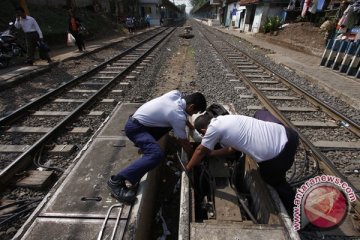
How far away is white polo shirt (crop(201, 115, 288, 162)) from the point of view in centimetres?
273

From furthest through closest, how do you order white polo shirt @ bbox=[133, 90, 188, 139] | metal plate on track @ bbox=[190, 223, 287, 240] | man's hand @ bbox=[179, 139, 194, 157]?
man's hand @ bbox=[179, 139, 194, 157]
white polo shirt @ bbox=[133, 90, 188, 139]
metal plate on track @ bbox=[190, 223, 287, 240]

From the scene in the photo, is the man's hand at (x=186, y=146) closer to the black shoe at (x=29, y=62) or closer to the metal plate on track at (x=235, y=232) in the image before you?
the metal plate on track at (x=235, y=232)

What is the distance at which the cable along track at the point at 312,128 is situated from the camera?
3914mm

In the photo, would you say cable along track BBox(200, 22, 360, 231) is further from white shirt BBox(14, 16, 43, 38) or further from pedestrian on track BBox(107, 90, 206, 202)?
white shirt BBox(14, 16, 43, 38)

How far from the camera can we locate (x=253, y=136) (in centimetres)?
276

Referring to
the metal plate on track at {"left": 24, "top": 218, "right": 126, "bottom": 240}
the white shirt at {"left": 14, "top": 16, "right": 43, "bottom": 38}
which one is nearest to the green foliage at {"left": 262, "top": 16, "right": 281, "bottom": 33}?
the white shirt at {"left": 14, "top": 16, "right": 43, "bottom": 38}

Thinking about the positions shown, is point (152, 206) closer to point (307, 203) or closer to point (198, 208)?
point (198, 208)

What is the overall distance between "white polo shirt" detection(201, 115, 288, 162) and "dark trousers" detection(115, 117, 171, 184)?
24.7 inches

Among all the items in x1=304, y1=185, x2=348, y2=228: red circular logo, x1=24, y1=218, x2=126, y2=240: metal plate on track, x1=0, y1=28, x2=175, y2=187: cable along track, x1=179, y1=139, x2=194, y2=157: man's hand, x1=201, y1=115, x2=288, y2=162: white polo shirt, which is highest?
x1=201, y1=115, x2=288, y2=162: white polo shirt

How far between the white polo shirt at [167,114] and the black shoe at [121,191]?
83 cm

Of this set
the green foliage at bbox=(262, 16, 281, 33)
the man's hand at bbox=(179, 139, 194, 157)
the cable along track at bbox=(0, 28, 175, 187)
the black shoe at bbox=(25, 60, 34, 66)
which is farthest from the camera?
the green foliage at bbox=(262, 16, 281, 33)

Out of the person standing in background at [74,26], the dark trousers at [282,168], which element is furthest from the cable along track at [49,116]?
the person standing in background at [74,26]

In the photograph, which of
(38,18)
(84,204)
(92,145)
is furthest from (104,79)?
(38,18)

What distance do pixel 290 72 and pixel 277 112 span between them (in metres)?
5.44
